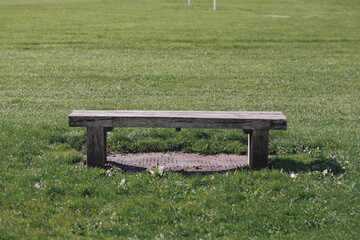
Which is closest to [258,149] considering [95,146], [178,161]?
[178,161]

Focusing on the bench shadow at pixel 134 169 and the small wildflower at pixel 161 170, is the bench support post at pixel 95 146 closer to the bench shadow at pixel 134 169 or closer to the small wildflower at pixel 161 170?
the bench shadow at pixel 134 169

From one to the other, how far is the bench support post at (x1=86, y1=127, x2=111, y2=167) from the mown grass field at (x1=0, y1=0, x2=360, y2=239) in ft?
0.90

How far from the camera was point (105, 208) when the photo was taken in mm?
4691

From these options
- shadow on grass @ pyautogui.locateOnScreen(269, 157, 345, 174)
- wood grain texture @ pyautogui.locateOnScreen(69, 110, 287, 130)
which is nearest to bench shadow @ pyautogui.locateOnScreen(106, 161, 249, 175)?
shadow on grass @ pyautogui.locateOnScreen(269, 157, 345, 174)

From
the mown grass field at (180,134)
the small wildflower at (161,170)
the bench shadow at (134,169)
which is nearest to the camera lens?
the mown grass field at (180,134)

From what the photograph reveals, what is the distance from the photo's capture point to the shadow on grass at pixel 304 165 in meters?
5.67

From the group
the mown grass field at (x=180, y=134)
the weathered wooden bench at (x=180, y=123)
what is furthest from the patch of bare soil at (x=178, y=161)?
the weathered wooden bench at (x=180, y=123)

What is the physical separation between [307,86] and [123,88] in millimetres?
4480

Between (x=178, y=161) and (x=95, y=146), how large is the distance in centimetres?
117

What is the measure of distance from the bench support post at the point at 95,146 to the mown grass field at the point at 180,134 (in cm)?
27

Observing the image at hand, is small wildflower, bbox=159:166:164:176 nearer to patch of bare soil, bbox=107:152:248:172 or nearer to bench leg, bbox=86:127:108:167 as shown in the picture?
patch of bare soil, bbox=107:152:248:172

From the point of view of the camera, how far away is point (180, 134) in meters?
7.01

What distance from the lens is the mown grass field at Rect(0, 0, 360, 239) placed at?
14.8 ft

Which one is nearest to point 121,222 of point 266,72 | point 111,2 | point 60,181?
point 60,181
